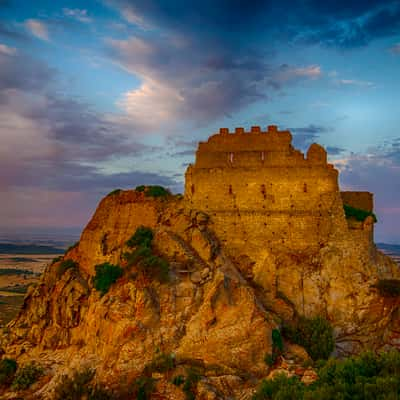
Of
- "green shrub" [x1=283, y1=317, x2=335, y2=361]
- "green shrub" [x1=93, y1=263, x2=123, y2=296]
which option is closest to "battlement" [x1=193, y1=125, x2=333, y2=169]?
"green shrub" [x1=93, y1=263, x2=123, y2=296]

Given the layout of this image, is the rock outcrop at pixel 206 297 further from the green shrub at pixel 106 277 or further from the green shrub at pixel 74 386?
the green shrub at pixel 74 386

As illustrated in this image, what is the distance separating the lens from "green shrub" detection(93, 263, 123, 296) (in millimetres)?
24609

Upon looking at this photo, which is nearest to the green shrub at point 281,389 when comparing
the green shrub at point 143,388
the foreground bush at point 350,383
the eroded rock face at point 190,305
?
the foreground bush at point 350,383

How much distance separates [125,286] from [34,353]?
7.59 meters

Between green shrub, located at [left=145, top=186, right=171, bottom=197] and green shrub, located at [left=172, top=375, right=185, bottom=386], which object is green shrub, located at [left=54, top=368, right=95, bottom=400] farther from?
green shrub, located at [left=145, top=186, right=171, bottom=197]

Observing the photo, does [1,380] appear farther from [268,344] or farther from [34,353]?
[268,344]

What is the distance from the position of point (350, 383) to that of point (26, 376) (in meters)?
17.0

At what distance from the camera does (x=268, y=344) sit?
21.1 meters

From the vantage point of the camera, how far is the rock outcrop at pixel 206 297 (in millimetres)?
21141

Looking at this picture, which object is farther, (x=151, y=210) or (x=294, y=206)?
(x=151, y=210)

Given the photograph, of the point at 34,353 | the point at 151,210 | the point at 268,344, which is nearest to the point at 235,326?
the point at 268,344

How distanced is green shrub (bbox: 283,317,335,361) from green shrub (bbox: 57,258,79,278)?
14.3 meters

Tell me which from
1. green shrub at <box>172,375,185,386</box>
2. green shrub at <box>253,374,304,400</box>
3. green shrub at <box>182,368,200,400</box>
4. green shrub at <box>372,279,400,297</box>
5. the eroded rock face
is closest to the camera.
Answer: green shrub at <box>253,374,304,400</box>

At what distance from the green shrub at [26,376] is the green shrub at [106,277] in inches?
210
